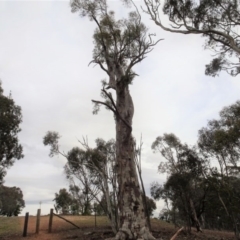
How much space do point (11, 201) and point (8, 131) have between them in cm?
2925

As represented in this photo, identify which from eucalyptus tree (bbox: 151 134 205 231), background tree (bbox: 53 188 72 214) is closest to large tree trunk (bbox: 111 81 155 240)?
eucalyptus tree (bbox: 151 134 205 231)

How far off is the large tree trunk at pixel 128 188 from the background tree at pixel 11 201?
33480mm

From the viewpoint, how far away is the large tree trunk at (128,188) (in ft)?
26.3

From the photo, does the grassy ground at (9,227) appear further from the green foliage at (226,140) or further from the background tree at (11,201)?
the background tree at (11,201)

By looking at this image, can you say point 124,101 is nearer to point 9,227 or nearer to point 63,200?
point 9,227

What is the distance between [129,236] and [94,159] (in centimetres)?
1017

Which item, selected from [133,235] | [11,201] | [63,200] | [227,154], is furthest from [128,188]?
[11,201]

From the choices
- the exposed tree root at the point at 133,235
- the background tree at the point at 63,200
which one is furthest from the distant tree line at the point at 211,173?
the background tree at the point at 63,200

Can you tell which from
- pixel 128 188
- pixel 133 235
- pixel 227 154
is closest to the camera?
pixel 133 235

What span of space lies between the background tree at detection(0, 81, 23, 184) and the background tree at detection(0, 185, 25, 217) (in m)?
24.6

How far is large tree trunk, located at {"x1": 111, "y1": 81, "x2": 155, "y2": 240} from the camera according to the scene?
8.02 m

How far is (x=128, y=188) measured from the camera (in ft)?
27.9

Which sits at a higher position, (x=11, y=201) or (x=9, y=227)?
(x=11, y=201)

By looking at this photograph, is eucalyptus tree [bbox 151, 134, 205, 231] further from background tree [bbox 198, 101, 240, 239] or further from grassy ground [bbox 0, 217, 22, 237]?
grassy ground [bbox 0, 217, 22, 237]
